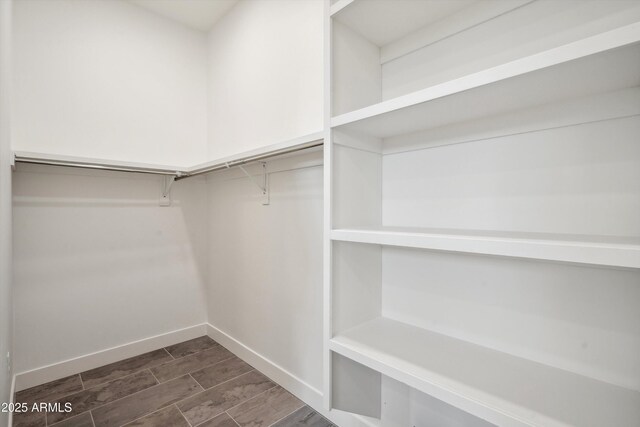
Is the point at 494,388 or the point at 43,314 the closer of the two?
the point at 494,388

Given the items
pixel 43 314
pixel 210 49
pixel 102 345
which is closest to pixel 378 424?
pixel 102 345

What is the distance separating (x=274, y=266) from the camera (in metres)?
1.90

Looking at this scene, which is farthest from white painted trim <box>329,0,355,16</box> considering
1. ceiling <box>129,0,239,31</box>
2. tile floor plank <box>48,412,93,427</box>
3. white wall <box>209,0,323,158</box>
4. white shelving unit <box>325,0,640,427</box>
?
tile floor plank <box>48,412,93,427</box>

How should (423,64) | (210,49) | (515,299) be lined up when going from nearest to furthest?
(515,299)
(423,64)
(210,49)

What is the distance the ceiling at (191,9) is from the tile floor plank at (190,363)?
2.65 metres

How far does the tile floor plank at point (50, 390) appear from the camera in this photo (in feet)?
5.62

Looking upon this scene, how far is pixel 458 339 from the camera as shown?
0.99m

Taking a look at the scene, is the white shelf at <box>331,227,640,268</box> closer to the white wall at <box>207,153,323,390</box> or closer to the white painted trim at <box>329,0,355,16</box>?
the white painted trim at <box>329,0,355,16</box>

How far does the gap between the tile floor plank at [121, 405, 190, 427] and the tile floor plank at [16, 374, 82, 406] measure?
24.2 inches

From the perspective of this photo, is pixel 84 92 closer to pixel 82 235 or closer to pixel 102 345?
pixel 82 235

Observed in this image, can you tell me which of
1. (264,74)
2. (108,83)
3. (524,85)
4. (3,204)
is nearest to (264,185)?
(264,74)

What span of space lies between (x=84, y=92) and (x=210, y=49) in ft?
3.42

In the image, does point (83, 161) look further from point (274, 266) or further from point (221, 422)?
point (221, 422)

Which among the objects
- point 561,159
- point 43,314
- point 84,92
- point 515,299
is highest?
point 84,92
